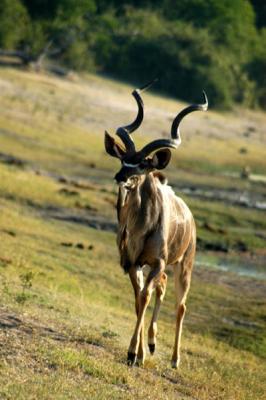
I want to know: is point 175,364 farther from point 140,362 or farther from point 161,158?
point 161,158

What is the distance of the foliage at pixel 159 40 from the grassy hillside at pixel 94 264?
8.18 meters

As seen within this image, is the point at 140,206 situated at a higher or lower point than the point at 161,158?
lower

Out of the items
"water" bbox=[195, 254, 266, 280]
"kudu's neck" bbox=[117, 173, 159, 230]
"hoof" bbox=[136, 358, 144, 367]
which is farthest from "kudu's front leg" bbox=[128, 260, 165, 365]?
"water" bbox=[195, 254, 266, 280]

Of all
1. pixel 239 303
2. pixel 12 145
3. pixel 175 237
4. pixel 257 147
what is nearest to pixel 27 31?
pixel 257 147

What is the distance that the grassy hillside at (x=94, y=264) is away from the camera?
12.6 meters

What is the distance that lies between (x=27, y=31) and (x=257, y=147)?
1421cm

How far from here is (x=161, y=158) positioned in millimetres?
13625

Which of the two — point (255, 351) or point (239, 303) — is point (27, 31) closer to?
point (239, 303)

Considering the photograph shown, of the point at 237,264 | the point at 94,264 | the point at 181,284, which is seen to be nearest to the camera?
the point at 181,284

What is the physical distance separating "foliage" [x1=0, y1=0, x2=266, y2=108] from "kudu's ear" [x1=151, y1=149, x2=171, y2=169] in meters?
50.3

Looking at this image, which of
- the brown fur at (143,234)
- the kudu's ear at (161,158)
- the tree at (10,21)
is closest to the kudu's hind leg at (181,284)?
the brown fur at (143,234)

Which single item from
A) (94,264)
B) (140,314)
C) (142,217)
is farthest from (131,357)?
(94,264)

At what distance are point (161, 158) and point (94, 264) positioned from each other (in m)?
10.7

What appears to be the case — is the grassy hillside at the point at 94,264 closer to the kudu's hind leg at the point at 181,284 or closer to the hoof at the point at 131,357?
the hoof at the point at 131,357
